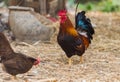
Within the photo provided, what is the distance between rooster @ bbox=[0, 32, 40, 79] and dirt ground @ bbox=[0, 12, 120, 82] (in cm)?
31

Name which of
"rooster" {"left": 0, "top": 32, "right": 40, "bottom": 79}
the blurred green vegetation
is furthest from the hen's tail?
the blurred green vegetation

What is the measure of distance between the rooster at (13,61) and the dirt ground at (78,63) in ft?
1.02

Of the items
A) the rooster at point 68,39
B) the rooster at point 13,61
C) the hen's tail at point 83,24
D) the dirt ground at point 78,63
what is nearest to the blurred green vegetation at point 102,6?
the dirt ground at point 78,63

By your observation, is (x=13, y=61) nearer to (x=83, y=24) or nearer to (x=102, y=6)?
(x=83, y=24)

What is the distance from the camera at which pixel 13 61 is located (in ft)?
19.2

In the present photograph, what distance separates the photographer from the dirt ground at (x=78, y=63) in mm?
6287

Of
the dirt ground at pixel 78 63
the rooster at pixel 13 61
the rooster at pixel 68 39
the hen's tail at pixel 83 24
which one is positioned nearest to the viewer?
the rooster at pixel 13 61

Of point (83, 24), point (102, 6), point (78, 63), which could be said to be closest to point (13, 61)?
point (78, 63)

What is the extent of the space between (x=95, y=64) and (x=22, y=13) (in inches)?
89.1

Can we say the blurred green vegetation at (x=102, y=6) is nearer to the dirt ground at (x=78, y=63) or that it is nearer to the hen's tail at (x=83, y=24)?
the dirt ground at (x=78, y=63)

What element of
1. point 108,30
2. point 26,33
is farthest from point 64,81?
point 108,30

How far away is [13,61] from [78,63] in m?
1.70

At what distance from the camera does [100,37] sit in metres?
9.88

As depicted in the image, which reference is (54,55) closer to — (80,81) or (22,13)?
(22,13)
